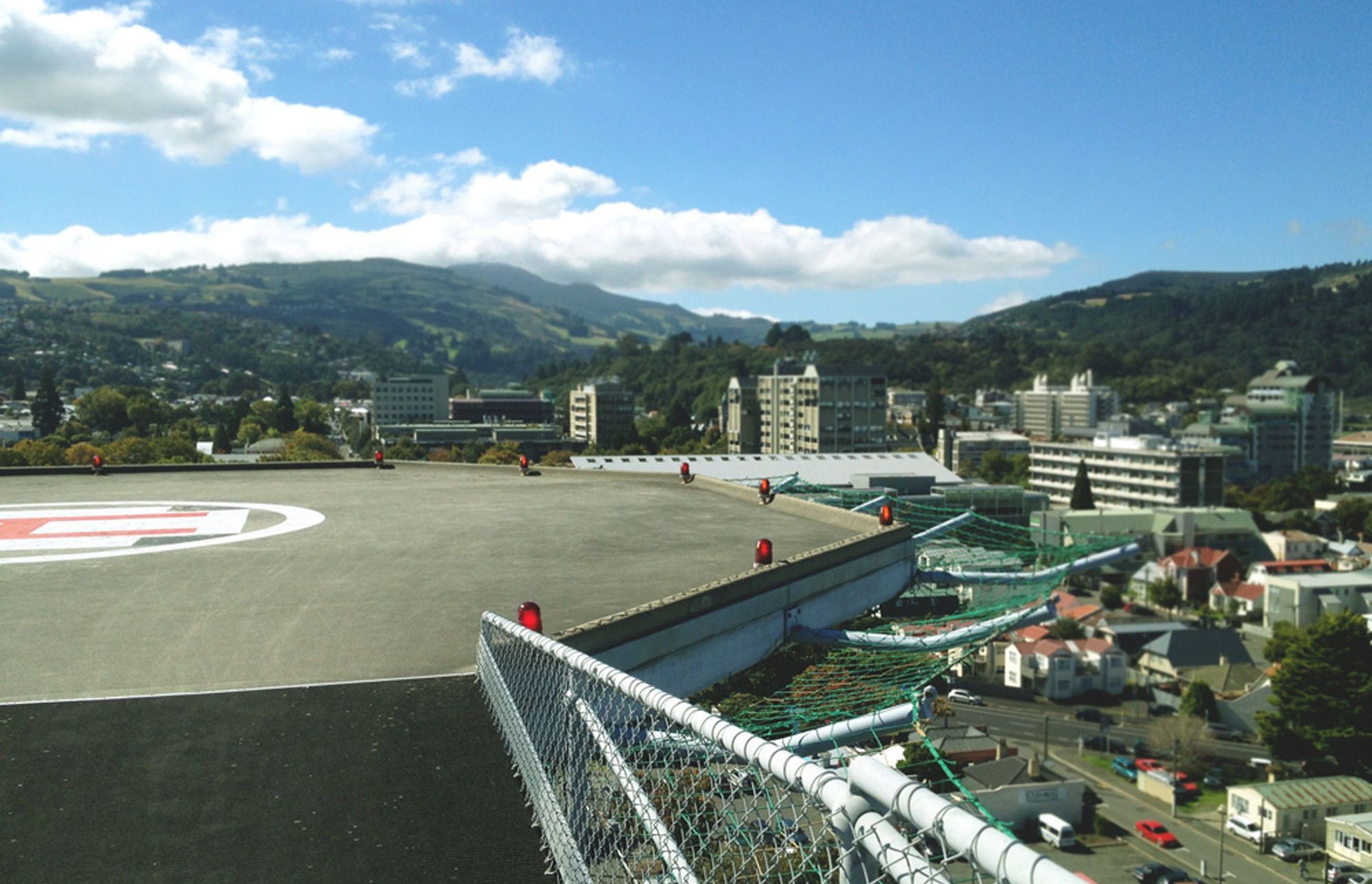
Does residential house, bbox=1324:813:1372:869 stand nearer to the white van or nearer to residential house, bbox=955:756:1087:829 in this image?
residential house, bbox=955:756:1087:829

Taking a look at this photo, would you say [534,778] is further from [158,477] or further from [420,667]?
[158,477]

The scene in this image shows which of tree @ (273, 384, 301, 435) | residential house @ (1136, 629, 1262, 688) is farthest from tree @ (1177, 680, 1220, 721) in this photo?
tree @ (273, 384, 301, 435)

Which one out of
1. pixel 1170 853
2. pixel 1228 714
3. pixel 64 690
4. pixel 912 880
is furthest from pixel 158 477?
pixel 1228 714

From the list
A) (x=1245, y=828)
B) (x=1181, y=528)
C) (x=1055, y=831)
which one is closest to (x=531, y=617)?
(x=1055, y=831)

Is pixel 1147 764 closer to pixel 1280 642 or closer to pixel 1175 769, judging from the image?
pixel 1175 769

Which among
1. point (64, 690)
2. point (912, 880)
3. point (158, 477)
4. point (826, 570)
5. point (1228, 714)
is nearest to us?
point (912, 880)

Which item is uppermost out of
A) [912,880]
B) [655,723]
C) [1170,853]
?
[912,880]

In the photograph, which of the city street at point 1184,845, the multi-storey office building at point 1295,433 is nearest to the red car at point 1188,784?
the city street at point 1184,845
